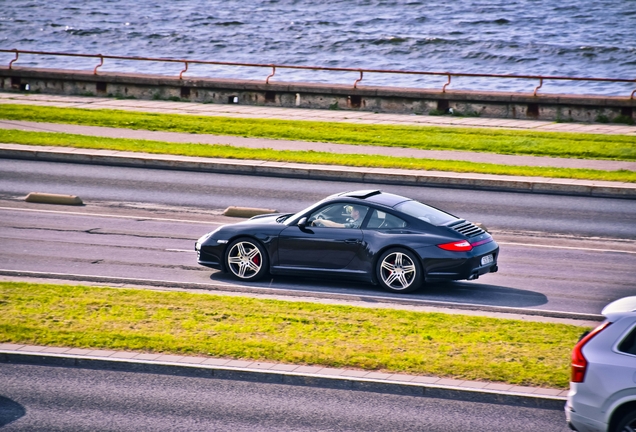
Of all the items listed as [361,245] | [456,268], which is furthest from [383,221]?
[456,268]

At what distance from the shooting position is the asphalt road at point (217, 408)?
29.3ft

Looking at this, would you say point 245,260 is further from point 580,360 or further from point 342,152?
point 342,152

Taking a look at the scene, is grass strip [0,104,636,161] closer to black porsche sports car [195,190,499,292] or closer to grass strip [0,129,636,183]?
grass strip [0,129,636,183]

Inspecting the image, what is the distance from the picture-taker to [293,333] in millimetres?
11406

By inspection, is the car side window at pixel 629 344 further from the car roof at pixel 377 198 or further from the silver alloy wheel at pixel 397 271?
the car roof at pixel 377 198

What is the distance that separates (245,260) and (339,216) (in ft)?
5.26

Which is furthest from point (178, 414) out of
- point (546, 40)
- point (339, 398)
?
point (546, 40)

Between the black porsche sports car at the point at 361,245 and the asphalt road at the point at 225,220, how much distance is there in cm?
28

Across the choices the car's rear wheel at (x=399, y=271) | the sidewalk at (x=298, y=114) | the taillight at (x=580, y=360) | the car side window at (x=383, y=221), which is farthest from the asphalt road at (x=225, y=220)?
the sidewalk at (x=298, y=114)

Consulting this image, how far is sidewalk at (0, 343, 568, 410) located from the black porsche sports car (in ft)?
12.4

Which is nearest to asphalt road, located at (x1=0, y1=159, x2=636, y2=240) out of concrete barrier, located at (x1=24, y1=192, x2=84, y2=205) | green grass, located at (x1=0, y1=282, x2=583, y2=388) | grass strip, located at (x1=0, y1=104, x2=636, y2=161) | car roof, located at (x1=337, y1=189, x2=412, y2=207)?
concrete barrier, located at (x1=24, y1=192, x2=84, y2=205)

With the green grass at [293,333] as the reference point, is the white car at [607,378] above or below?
above

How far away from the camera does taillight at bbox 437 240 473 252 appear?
44.6 feet

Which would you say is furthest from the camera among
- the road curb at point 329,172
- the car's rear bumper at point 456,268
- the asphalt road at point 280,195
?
the road curb at point 329,172
